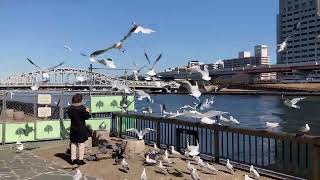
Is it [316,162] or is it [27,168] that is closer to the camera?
[316,162]

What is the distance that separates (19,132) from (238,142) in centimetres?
743

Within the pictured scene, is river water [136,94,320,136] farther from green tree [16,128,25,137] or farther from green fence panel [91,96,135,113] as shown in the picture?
green tree [16,128,25,137]

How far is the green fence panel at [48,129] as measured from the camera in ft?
53.8

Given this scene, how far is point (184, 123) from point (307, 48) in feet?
13.6

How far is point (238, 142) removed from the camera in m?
12.1

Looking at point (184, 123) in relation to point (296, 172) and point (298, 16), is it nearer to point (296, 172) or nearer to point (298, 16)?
point (296, 172)

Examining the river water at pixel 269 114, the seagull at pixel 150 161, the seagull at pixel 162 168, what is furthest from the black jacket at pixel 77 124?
the river water at pixel 269 114

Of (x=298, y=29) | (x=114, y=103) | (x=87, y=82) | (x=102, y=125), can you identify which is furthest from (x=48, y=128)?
(x=87, y=82)

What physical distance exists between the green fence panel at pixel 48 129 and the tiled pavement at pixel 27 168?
91.2 inches

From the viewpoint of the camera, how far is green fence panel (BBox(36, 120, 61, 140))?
16.4 meters

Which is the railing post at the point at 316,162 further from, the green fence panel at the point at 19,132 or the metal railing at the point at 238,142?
the green fence panel at the point at 19,132

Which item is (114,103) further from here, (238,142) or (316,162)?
(316,162)

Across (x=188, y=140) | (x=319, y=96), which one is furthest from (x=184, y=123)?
(x=319, y=96)

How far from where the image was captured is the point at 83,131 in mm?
11609
